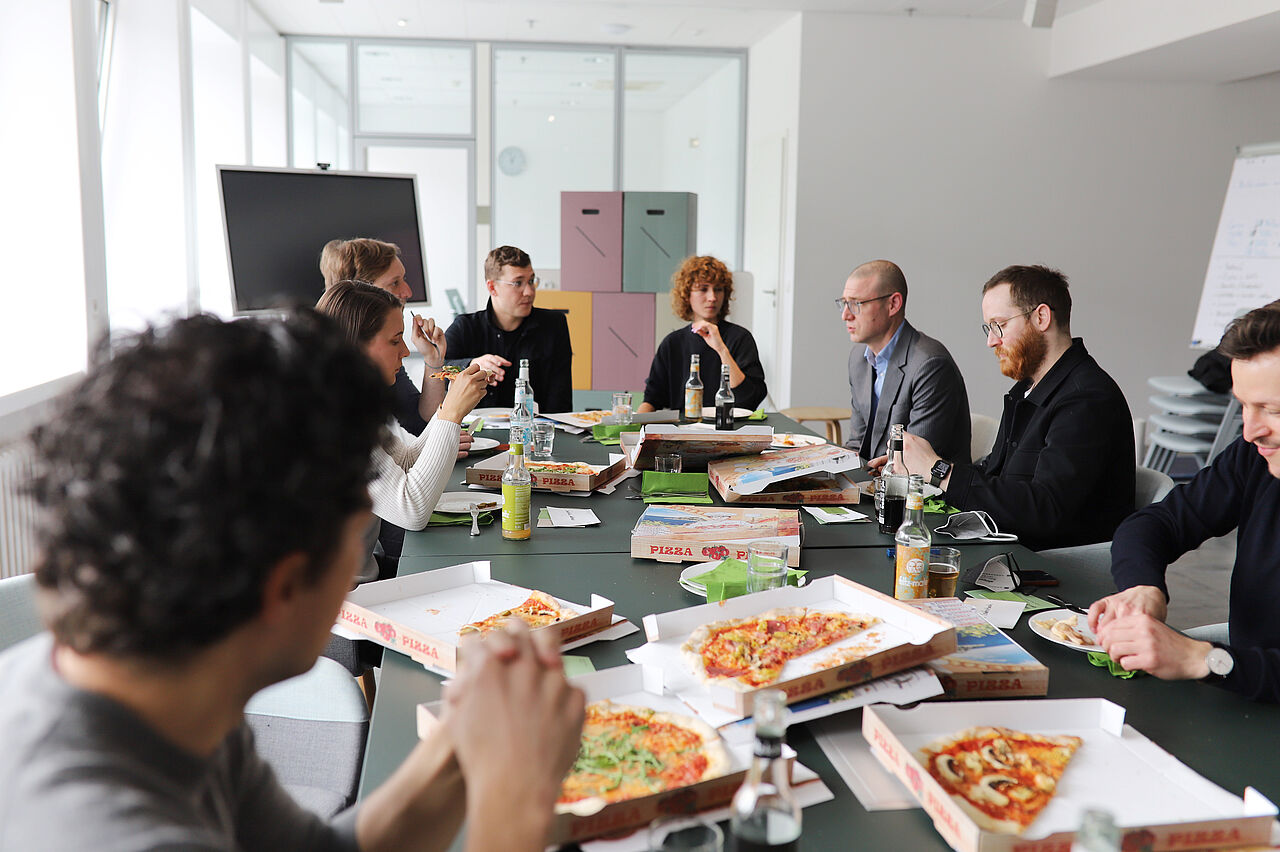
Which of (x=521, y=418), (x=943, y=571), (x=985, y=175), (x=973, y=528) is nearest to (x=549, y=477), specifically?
(x=521, y=418)

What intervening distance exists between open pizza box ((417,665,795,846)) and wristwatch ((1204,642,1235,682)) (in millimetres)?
663

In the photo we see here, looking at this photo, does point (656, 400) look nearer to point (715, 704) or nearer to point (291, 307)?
point (715, 704)

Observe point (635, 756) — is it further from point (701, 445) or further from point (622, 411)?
point (622, 411)

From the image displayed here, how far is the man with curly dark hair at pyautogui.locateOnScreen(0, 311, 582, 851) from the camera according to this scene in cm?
61

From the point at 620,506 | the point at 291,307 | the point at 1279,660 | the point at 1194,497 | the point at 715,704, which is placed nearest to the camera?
the point at 291,307

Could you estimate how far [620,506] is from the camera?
251cm

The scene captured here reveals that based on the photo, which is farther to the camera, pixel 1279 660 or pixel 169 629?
pixel 1279 660

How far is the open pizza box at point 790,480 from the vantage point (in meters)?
2.45

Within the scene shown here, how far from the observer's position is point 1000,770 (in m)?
1.09

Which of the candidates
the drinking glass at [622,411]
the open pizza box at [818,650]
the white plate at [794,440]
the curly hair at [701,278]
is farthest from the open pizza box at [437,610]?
the curly hair at [701,278]

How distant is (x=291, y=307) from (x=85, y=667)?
0.30m

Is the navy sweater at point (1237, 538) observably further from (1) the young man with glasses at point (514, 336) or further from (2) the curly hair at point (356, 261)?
(1) the young man with glasses at point (514, 336)

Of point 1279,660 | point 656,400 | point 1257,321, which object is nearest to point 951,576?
point 1279,660

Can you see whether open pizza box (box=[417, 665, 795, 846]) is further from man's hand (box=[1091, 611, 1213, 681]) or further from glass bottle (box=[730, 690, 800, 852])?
man's hand (box=[1091, 611, 1213, 681])
